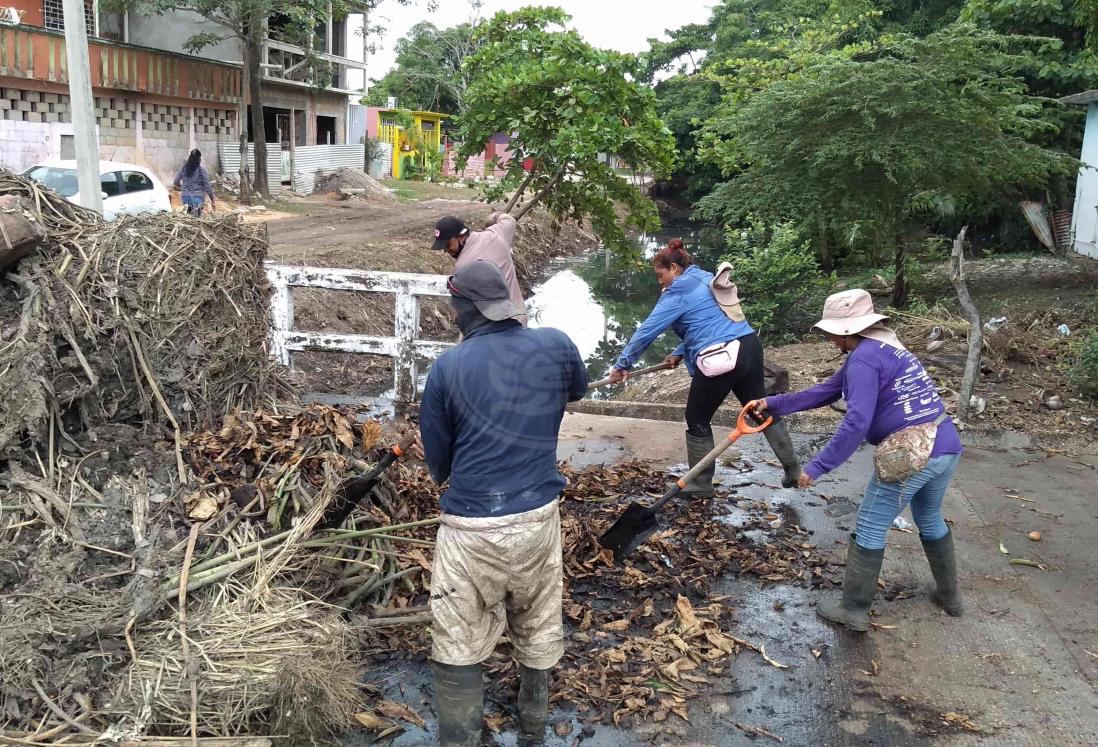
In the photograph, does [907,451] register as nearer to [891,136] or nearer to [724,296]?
[724,296]

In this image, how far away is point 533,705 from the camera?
3.74 meters

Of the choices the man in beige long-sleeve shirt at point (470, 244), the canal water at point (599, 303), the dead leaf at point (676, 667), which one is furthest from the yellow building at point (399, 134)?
the dead leaf at point (676, 667)

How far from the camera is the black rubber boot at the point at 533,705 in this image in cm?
373

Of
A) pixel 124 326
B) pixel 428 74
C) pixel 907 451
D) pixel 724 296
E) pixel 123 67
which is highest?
pixel 428 74

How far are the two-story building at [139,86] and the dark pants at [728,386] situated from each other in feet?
62.2

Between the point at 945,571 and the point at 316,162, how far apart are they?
1252 inches

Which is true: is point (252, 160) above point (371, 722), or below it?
above

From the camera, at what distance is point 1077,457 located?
7523 mm

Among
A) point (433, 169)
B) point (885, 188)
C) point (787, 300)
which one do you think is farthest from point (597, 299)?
point (433, 169)

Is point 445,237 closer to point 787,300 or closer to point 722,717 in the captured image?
point 722,717

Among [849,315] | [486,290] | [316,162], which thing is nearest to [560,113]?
[849,315]

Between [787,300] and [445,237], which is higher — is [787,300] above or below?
→ below

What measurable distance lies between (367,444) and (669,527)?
200cm

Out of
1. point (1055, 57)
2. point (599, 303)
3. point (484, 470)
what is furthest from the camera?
point (599, 303)
